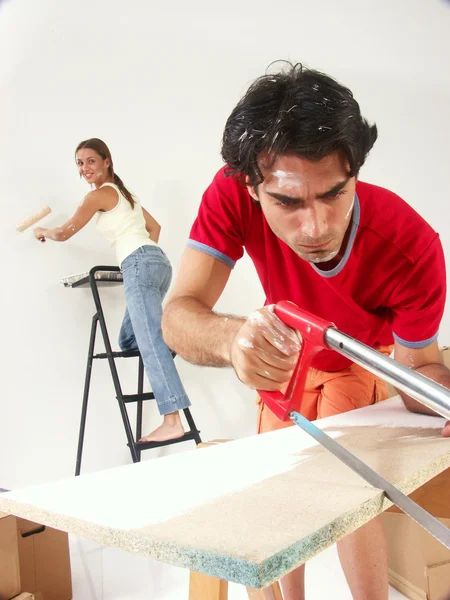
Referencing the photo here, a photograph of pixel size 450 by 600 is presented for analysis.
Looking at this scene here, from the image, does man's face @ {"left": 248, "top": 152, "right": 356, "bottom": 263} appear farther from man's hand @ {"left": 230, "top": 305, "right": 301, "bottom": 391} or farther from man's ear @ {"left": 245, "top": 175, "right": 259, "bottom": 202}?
man's hand @ {"left": 230, "top": 305, "right": 301, "bottom": 391}

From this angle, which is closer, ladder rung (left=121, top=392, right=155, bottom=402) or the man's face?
the man's face

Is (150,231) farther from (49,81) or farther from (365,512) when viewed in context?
(365,512)

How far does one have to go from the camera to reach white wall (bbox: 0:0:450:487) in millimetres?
2004

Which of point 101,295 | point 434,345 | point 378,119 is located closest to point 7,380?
point 101,295

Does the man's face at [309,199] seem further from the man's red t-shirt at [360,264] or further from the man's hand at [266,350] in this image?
the man's hand at [266,350]

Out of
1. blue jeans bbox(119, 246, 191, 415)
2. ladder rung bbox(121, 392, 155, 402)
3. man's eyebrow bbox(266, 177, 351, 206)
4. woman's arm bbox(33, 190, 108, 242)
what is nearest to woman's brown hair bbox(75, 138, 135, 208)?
woman's arm bbox(33, 190, 108, 242)

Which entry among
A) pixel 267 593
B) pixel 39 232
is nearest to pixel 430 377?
pixel 267 593

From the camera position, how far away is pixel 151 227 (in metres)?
2.14

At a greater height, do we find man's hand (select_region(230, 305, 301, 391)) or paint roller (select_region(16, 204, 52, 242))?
paint roller (select_region(16, 204, 52, 242))

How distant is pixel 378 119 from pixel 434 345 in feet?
5.70

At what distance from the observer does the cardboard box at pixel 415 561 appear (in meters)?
1.28

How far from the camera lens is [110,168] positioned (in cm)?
211

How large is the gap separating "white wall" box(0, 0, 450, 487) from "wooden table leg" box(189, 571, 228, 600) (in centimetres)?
150

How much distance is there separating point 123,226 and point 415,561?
1.45 meters
